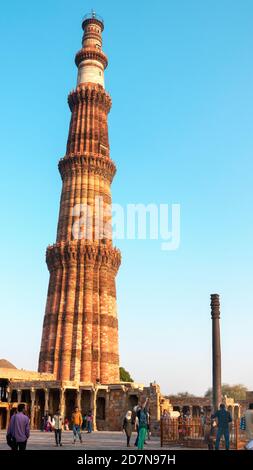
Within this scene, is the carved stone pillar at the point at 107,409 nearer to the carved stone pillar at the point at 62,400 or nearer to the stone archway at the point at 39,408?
the carved stone pillar at the point at 62,400

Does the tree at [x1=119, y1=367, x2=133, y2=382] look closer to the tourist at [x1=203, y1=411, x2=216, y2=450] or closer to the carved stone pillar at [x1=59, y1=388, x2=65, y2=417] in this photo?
the carved stone pillar at [x1=59, y1=388, x2=65, y2=417]

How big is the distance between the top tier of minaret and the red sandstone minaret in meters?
0.11

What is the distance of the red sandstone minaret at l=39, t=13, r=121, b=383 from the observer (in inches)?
1944

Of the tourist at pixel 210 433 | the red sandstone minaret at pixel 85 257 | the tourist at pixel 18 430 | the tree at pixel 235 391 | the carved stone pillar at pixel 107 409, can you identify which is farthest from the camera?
the tree at pixel 235 391

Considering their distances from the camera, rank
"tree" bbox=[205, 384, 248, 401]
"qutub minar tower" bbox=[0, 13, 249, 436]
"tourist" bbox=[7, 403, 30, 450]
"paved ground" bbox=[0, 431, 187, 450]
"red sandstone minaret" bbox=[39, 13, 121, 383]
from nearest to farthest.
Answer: "tourist" bbox=[7, 403, 30, 450]
"paved ground" bbox=[0, 431, 187, 450]
"qutub minar tower" bbox=[0, 13, 249, 436]
"red sandstone minaret" bbox=[39, 13, 121, 383]
"tree" bbox=[205, 384, 248, 401]

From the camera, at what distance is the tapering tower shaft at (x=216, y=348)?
25219mm

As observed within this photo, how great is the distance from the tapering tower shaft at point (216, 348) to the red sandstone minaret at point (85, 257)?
24.6m

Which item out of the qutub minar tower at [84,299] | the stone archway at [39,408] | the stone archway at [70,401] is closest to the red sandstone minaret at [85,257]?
the qutub minar tower at [84,299]

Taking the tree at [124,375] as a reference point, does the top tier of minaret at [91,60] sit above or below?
above

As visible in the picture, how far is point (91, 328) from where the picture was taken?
4991 cm

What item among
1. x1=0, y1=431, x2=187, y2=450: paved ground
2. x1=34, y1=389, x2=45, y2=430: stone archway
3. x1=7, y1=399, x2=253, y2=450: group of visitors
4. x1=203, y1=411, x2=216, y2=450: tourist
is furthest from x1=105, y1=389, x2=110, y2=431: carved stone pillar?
x1=203, y1=411, x2=216, y2=450: tourist

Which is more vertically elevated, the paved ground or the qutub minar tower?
the qutub minar tower

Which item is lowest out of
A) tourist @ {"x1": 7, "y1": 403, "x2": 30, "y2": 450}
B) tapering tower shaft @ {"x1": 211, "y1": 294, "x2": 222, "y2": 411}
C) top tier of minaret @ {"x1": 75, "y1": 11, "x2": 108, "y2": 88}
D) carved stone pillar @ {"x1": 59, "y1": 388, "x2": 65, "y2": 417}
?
carved stone pillar @ {"x1": 59, "y1": 388, "x2": 65, "y2": 417}
